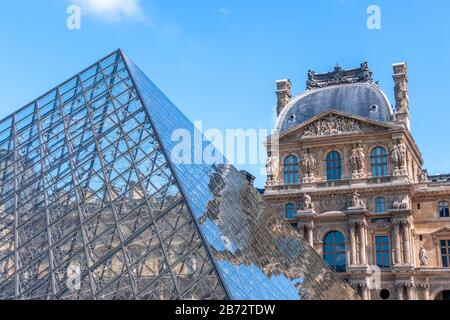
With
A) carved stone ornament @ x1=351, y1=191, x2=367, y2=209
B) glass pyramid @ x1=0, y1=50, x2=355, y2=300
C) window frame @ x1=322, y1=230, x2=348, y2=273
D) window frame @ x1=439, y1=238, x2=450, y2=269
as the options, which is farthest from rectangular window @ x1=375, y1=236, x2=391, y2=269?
glass pyramid @ x1=0, y1=50, x2=355, y2=300

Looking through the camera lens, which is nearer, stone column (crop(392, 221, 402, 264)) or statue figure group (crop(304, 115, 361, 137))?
stone column (crop(392, 221, 402, 264))

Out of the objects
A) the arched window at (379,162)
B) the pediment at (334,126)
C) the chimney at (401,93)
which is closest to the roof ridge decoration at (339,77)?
the chimney at (401,93)

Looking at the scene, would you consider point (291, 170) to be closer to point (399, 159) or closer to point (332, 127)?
point (332, 127)

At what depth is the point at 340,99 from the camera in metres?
45.3

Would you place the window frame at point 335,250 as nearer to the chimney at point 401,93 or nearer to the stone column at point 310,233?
the stone column at point 310,233

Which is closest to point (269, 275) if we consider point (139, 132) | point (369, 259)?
point (139, 132)

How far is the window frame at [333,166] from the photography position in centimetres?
4203

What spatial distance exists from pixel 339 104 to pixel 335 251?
412 inches

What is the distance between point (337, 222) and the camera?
40.8 meters

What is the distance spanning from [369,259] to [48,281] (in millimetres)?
27212

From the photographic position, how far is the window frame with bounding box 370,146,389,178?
4108cm

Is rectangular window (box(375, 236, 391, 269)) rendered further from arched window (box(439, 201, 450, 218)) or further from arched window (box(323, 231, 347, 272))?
arched window (box(439, 201, 450, 218))

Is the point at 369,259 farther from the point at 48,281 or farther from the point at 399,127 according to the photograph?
the point at 48,281

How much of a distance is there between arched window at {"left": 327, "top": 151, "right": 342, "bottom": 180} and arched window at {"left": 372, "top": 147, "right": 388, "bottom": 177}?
2137 mm
